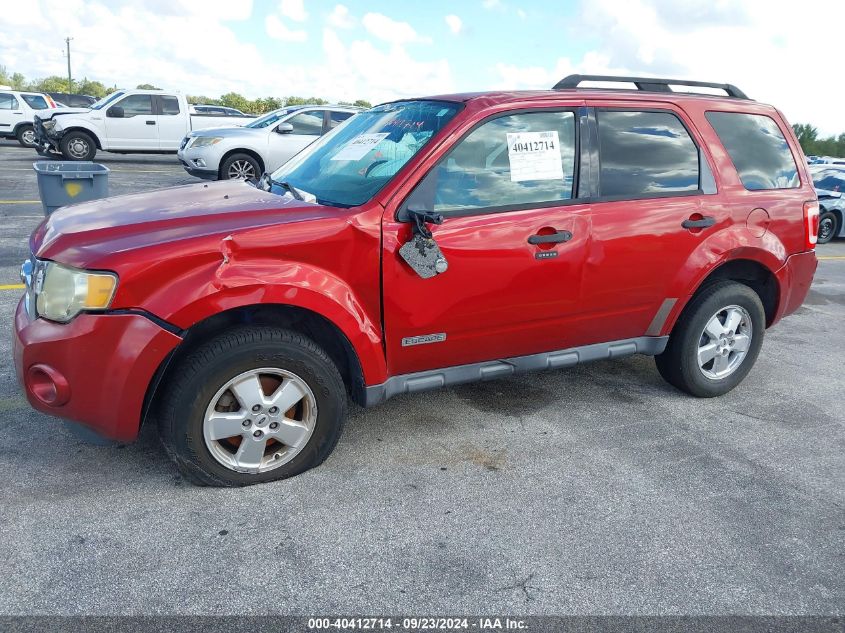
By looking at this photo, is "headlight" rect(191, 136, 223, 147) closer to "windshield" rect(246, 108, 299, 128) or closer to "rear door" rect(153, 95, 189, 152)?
"windshield" rect(246, 108, 299, 128)

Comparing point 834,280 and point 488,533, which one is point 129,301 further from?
point 834,280

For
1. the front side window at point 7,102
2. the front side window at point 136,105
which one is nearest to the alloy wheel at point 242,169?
the front side window at point 136,105

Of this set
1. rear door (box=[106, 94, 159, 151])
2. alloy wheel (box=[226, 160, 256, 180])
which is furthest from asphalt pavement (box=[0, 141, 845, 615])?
rear door (box=[106, 94, 159, 151])

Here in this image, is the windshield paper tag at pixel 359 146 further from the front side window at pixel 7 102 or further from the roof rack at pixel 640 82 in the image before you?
the front side window at pixel 7 102

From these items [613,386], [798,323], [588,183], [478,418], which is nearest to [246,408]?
[478,418]

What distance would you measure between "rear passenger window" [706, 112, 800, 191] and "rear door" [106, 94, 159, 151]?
16540 millimetres

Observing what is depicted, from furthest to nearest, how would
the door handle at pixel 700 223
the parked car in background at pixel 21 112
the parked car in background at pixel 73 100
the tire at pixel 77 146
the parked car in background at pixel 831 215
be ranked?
the parked car in background at pixel 73 100 → the parked car in background at pixel 21 112 → the tire at pixel 77 146 → the parked car in background at pixel 831 215 → the door handle at pixel 700 223

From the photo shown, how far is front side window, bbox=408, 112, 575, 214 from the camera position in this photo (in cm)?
341

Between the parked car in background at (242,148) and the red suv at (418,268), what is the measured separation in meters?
9.58

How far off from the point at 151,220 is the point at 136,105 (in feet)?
54.6

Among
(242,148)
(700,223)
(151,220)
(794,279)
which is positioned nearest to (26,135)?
(242,148)

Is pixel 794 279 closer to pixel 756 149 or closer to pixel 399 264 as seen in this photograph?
pixel 756 149

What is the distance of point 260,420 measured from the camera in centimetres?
311

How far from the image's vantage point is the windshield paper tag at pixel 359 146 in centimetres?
375
